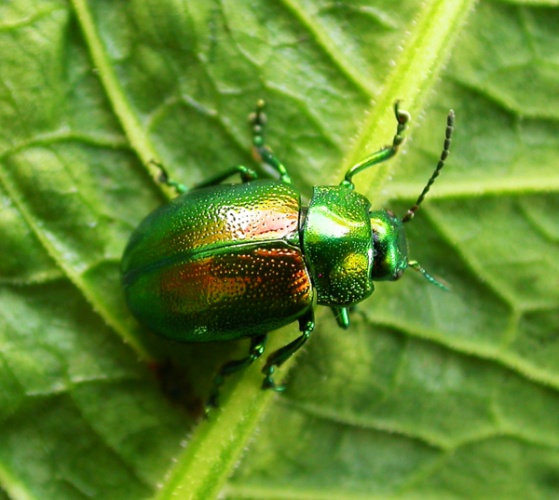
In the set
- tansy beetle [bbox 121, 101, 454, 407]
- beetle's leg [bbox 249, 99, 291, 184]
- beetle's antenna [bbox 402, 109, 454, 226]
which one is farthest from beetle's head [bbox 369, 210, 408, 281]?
beetle's leg [bbox 249, 99, 291, 184]

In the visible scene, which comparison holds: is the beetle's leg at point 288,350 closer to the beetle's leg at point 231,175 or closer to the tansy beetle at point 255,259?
the tansy beetle at point 255,259

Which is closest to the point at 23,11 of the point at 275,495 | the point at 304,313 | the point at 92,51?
the point at 92,51

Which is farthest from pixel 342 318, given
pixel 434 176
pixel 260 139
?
pixel 260 139

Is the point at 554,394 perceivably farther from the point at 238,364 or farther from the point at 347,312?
the point at 238,364

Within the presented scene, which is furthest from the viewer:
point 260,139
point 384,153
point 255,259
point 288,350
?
point 260,139

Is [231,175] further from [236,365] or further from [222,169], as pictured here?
Result: [236,365]

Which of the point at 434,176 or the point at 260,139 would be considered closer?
the point at 434,176
